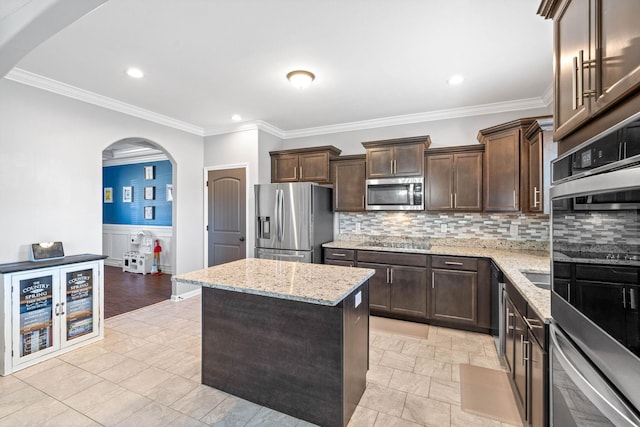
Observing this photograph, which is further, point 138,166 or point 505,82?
point 138,166

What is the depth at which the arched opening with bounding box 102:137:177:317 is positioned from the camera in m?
6.28

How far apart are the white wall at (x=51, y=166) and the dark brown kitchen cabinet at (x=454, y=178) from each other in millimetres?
3952

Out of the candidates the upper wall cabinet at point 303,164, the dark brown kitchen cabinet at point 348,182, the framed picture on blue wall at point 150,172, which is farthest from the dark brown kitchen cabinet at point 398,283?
the framed picture on blue wall at point 150,172

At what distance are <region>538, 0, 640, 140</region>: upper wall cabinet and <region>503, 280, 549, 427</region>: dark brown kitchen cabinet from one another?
98 cm

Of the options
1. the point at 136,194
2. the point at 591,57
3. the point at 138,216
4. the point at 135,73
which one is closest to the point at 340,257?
the point at 135,73

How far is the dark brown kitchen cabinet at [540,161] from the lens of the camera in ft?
8.75

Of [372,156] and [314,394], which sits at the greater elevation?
[372,156]

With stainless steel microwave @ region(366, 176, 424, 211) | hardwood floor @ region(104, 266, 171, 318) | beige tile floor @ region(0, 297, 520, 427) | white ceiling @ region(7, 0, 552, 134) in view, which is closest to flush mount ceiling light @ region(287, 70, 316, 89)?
white ceiling @ region(7, 0, 552, 134)

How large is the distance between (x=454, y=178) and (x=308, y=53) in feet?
7.59

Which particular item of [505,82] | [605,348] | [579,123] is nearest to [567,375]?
[605,348]

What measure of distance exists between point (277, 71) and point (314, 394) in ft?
9.13

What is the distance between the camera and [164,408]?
209 centimetres

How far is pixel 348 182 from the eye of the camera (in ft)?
14.2

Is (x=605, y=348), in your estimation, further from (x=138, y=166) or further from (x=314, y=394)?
(x=138, y=166)
